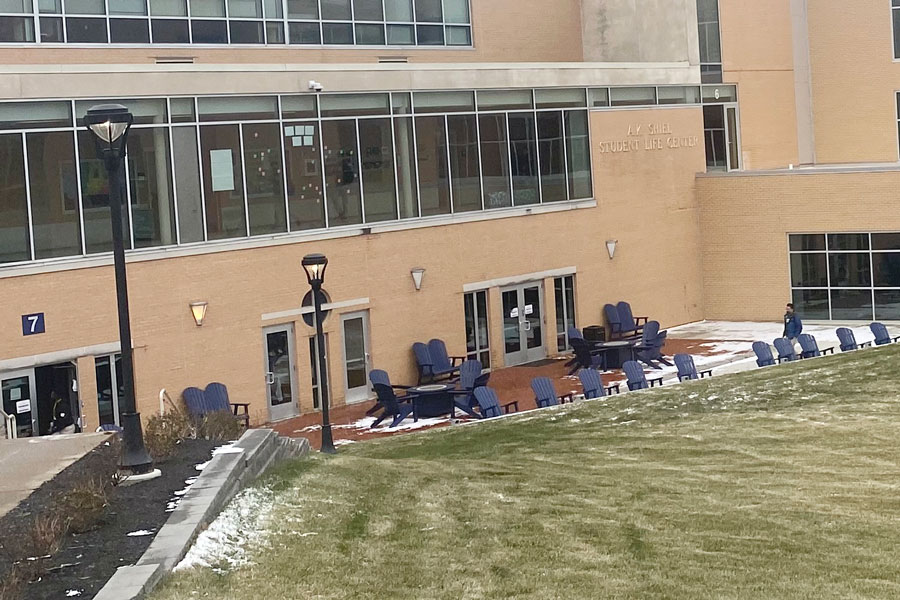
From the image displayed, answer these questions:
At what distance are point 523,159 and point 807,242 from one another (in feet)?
29.0

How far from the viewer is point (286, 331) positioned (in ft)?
93.7

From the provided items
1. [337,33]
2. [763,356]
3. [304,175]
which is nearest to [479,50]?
[337,33]

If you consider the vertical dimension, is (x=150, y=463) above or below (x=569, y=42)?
below

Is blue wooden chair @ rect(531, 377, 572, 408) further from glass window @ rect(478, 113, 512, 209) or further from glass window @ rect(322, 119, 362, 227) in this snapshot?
glass window @ rect(478, 113, 512, 209)

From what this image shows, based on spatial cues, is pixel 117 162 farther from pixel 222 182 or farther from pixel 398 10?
pixel 398 10

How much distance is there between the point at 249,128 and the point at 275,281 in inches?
124

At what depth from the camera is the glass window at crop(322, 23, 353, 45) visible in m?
35.2

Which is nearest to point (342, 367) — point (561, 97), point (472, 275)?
point (472, 275)

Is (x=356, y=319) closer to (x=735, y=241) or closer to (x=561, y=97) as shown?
(x=561, y=97)

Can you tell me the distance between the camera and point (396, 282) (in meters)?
30.7

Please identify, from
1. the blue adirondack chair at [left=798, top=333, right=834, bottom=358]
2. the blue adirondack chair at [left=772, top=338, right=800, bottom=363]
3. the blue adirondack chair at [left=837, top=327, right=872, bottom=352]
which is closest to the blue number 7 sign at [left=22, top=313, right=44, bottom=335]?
the blue adirondack chair at [left=772, top=338, right=800, bottom=363]

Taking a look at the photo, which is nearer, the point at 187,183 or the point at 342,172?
the point at 187,183

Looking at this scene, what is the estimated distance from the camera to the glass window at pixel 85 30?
99.9 feet

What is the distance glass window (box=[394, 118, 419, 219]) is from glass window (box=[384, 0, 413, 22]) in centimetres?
601
